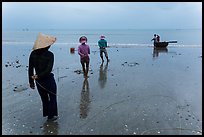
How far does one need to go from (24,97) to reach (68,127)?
124 inches

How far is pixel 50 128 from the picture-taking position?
6375 mm

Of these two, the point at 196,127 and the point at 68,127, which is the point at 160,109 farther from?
the point at 68,127

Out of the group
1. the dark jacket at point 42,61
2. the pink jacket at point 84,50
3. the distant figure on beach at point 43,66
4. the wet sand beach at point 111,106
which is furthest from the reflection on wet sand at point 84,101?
the dark jacket at point 42,61

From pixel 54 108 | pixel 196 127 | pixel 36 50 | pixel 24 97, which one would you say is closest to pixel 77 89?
pixel 24 97

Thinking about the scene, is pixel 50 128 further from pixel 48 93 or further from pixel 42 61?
pixel 42 61

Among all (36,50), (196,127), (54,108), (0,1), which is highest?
(0,1)

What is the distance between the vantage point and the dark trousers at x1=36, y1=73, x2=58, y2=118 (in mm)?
6578

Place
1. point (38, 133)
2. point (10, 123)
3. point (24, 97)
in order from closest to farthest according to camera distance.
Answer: point (38, 133) < point (10, 123) < point (24, 97)

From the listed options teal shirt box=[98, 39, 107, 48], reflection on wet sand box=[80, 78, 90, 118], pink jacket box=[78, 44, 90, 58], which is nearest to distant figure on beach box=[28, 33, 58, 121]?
reflection on wet sand box=[80, 78, 90, 118]

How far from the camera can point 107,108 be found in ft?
25.6

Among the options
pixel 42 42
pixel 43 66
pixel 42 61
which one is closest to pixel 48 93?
pixel 43 66

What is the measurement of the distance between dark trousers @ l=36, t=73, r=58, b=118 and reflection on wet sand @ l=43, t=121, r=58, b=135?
0.66ft

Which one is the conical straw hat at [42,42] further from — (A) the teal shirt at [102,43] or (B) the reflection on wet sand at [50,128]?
(A) the teal shirt at [102,43]

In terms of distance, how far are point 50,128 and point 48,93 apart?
837mm
